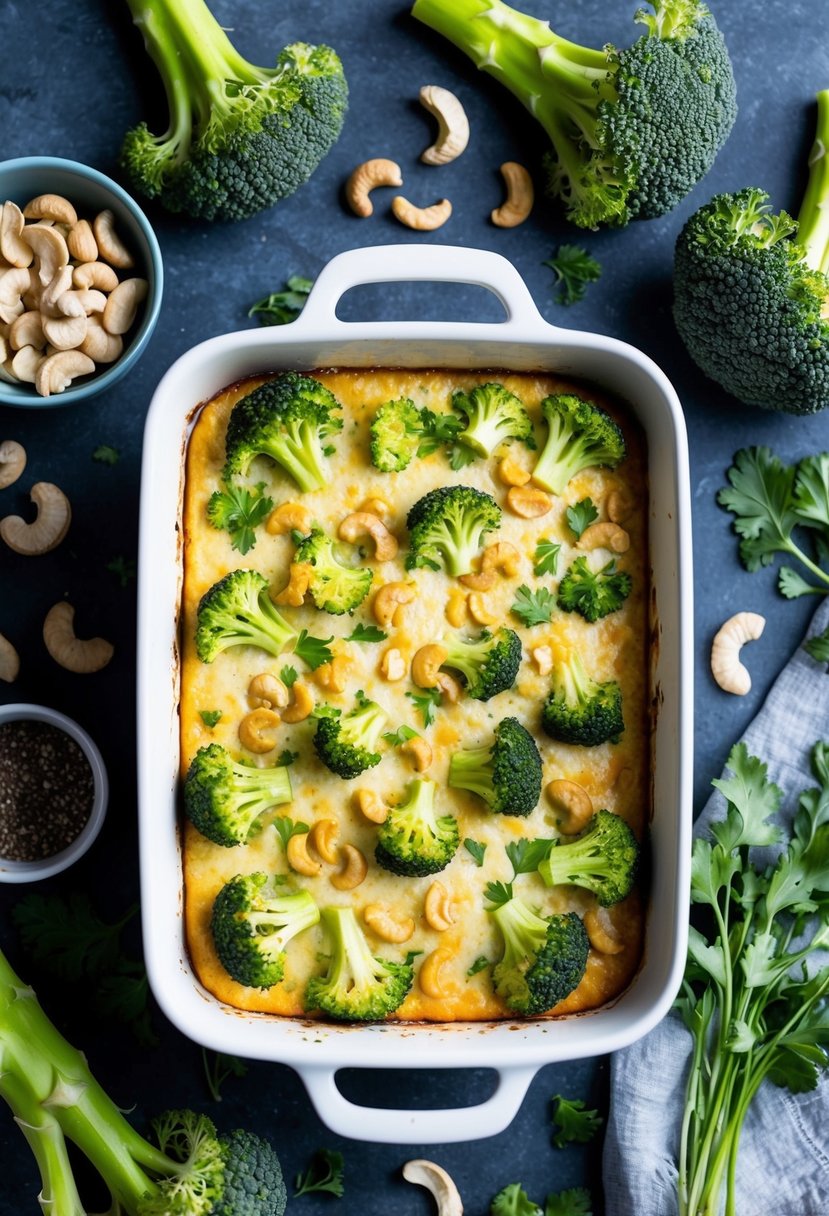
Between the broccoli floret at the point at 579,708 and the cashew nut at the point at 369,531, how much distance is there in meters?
0.44

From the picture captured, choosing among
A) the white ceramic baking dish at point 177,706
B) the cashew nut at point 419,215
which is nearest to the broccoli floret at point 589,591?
the white ceramic baking dish at point 177,706

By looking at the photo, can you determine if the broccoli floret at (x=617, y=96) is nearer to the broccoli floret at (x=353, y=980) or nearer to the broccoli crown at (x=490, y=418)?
the broccoli crown at (x=490, y=418)

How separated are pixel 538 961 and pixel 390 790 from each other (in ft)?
1.53

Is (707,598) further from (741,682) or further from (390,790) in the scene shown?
(390,790)

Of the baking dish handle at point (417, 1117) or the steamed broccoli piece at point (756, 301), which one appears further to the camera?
the steamed broccoli piece at point (756, 301)

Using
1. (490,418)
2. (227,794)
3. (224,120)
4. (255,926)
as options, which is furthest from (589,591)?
(224,120)

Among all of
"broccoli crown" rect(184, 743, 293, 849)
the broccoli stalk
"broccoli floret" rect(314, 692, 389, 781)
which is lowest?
the broccoli stalk

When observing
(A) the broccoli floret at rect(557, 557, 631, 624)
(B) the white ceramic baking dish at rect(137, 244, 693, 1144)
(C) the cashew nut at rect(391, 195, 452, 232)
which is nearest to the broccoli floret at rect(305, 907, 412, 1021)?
(B) the white ceramic baking dish at rect(137, 244, 693, 1144)

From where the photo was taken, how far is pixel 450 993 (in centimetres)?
251

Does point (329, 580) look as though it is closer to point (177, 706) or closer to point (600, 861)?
point (177, 706)

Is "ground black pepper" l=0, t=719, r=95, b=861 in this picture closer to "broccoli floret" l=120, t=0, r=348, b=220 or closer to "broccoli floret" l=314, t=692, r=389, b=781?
"broccoli floret" l=314, t=692, r=389, b=781

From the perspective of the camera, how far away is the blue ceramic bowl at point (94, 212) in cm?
265

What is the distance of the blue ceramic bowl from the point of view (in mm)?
2654

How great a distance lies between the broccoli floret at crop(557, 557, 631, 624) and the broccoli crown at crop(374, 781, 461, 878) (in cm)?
49
